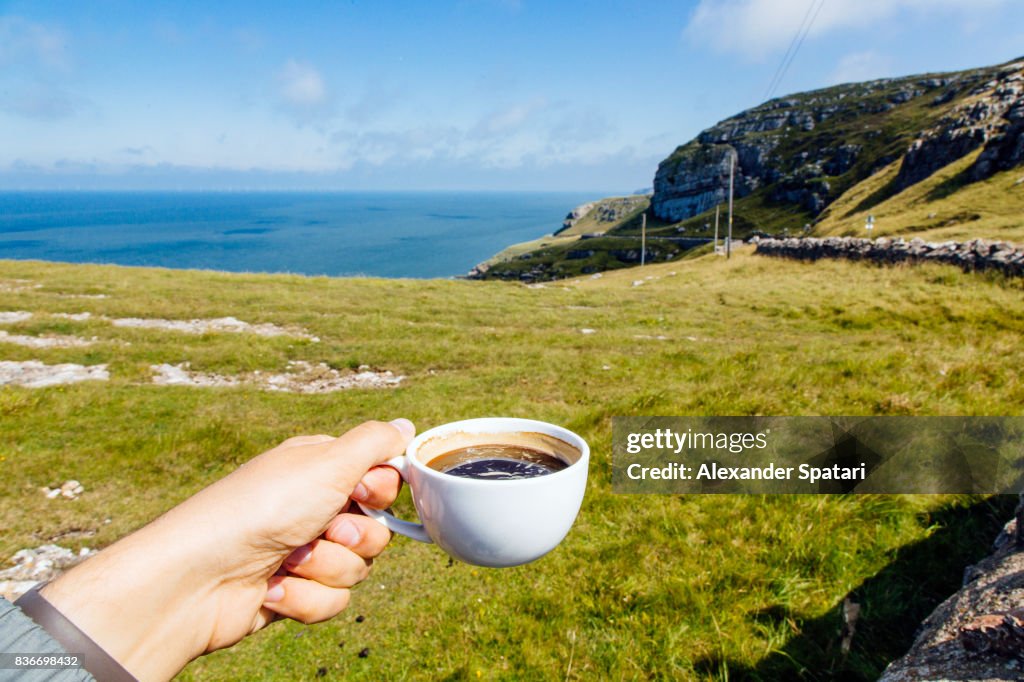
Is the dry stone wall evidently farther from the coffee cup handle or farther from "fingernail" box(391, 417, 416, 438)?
the coffee cup handle

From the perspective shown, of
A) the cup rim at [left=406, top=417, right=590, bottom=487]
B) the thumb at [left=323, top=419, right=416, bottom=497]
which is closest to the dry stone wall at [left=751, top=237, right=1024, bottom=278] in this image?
the cup rim at [left=406, top=417, right=590, bottom=487]

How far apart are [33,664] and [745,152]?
206 m

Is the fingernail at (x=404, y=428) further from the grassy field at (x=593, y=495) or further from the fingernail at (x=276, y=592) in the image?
the grassy field at (x=593, y=495)

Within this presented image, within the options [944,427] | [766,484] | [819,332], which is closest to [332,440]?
[766,484]

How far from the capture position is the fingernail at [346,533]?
2.25m

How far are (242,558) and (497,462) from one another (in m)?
1.05

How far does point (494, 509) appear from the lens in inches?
68.4

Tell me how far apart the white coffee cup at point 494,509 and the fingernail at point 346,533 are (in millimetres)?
182

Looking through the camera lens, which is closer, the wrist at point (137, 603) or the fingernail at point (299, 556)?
the wrist at point (137, 603)

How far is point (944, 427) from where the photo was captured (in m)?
5.73

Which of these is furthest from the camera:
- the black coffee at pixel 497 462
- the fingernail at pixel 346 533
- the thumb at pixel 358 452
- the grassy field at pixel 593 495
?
the grassy field at pixel 593 495

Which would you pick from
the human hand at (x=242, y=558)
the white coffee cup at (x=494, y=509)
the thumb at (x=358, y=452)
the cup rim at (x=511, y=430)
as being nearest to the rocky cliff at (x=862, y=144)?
the cup rim at (x=511, y=430)

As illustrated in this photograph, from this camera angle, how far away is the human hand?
1.68 m

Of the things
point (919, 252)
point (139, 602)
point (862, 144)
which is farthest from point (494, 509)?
point (862, 144)
